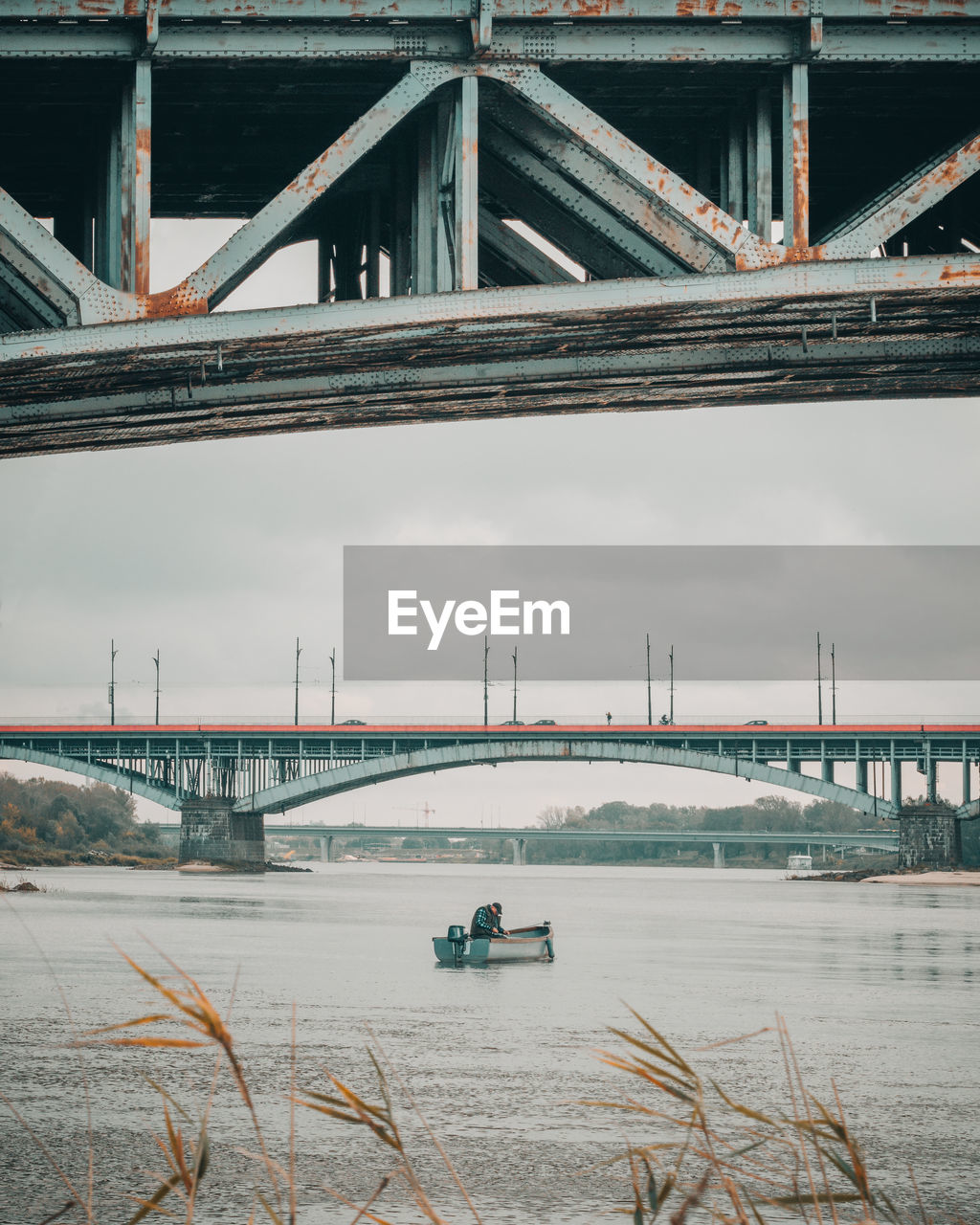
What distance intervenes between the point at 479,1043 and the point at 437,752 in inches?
2956

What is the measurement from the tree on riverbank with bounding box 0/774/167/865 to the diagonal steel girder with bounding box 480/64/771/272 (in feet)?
364

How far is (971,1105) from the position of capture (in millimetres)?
16172

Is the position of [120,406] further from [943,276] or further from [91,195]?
[943,276]

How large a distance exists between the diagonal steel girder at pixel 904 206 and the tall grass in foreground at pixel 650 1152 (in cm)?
445

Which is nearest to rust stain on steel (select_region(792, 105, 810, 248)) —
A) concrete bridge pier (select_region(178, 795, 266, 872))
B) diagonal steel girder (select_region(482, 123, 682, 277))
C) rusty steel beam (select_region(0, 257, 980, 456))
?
rusty steel beam (select_region(0, 257, 980, 456))

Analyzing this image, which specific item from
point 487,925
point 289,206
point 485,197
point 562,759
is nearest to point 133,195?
point 289,206

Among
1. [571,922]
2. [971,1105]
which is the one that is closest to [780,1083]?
[971,1105]

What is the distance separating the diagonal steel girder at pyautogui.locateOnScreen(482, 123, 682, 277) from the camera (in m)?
9.77

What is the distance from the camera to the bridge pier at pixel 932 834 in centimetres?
9881

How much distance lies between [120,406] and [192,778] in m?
98.3

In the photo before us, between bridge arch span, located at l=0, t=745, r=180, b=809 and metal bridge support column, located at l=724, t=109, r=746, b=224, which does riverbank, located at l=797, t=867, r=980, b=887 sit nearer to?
bridge arch span, located at l=0, t=745, r=180, b=809

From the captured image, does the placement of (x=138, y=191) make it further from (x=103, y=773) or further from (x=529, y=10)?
(x=103, y=773)

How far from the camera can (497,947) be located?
116ft

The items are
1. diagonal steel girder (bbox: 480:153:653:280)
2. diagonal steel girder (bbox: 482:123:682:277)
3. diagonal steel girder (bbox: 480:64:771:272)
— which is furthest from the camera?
diagonal steel girder (bbox: 480:153:653:280)
